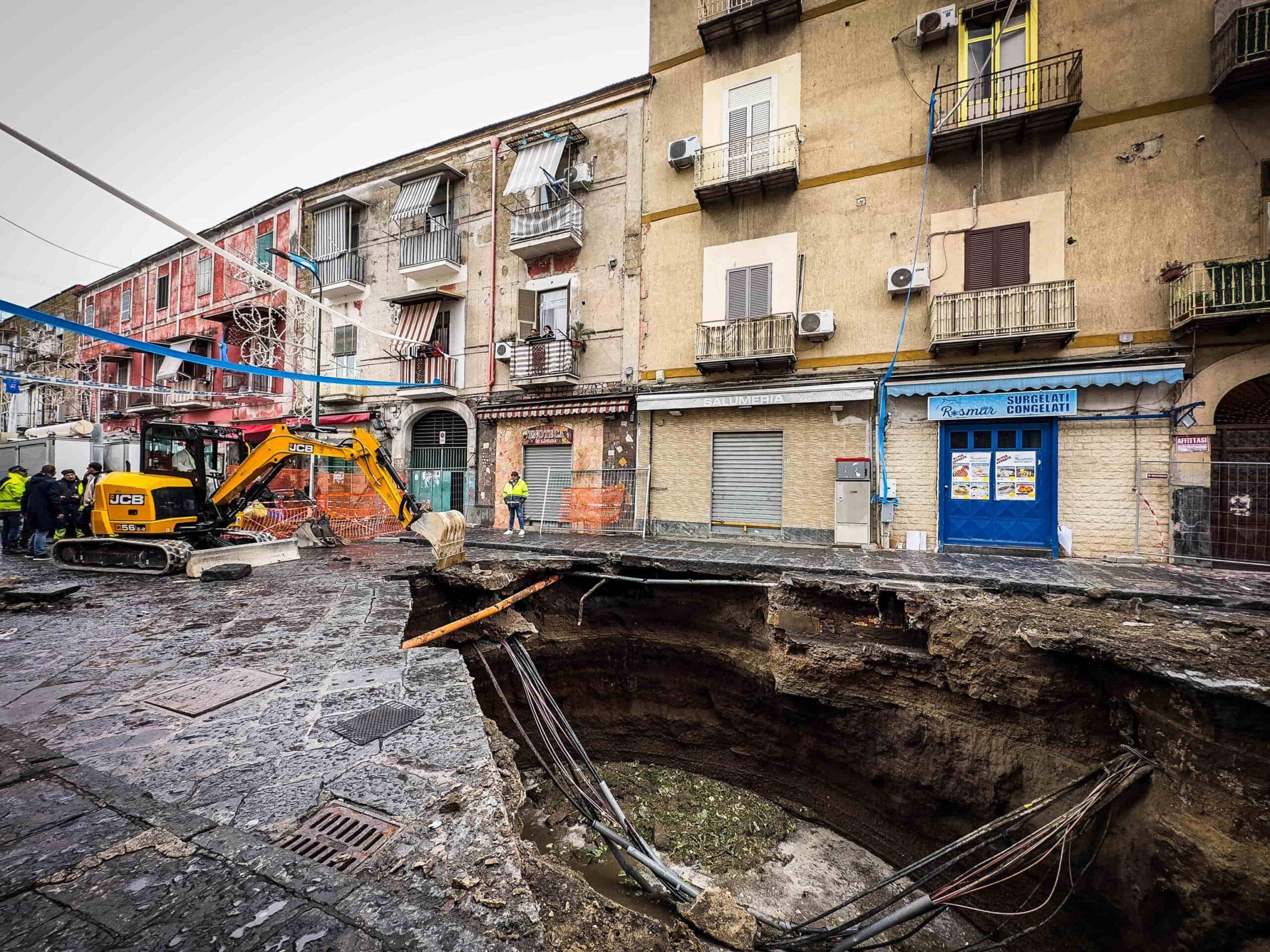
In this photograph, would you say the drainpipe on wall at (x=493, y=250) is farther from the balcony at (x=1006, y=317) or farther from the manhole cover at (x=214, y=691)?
the manhole cover at (x=214, y=691)

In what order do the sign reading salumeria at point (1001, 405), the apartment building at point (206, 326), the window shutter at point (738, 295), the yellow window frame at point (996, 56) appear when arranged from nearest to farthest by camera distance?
the sign reading salumeria at point (1001, 405) → the yellow window frame at point (996, 56) → the window shutter at point (738, 295) → the apartment building at point (206, 326)

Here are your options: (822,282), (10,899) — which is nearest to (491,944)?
(10,899)

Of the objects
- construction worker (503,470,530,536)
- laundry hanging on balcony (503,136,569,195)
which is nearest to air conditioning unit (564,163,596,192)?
laundry hanging on balcony (503,136,569,195)

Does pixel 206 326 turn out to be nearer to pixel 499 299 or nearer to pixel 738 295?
pixel 499 299

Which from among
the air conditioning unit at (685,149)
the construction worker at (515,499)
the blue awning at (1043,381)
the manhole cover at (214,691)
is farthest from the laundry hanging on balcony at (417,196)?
the manhole cover at (214,691)

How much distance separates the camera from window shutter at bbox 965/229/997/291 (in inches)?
408

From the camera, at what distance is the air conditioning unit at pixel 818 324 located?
36.9ft

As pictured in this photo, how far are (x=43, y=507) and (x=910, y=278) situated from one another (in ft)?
55.2

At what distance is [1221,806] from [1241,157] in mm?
10824

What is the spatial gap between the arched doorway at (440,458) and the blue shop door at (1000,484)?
12.3m

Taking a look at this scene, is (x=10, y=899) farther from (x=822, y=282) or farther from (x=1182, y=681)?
(x=822, y=282)

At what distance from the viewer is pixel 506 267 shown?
1525 centimetres

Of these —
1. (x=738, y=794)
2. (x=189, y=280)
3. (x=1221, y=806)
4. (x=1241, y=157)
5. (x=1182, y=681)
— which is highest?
(x=189, y=280)

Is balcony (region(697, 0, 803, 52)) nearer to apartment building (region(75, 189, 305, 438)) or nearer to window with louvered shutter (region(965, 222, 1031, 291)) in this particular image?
window with louvered shutter (region(965, 222, 1031, 291))
